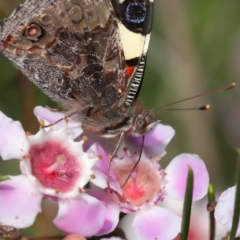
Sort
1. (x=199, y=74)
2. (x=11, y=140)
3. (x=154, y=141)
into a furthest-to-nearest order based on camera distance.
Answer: (x=199, y=74) < (x=154, y=141) < (x=11, y=140)

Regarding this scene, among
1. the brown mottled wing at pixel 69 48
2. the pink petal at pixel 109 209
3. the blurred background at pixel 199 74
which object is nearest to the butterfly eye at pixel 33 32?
the brown mottled wing at pixel 69 48

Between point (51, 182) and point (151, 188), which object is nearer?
point (51, 182)

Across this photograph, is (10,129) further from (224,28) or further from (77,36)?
(224,28)

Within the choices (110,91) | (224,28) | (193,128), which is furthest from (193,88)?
(110,91)

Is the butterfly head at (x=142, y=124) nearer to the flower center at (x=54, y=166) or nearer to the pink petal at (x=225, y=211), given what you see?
the flower center at (x=54, y=166)

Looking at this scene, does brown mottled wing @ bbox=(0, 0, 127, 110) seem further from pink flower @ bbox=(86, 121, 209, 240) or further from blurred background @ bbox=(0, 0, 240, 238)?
blurred background @ bbox=(0, 0, 240, 238)

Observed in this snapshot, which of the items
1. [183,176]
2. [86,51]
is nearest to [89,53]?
[86,51]

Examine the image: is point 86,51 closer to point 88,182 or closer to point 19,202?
point 88,182
